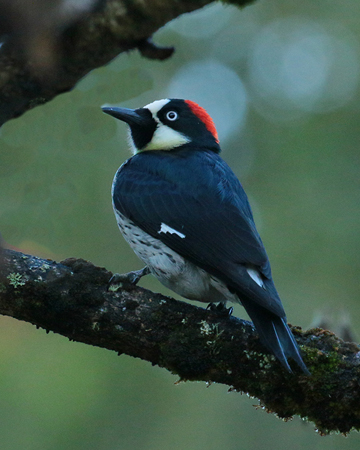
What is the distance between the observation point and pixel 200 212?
3281 millimetres

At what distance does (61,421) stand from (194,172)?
3756 millimetres

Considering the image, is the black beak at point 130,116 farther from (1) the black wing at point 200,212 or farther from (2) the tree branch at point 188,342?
(2) the tree branch at point 188,342

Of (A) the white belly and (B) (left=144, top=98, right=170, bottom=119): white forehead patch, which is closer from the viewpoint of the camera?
(A) the white belly

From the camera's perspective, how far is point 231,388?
2.81 metres

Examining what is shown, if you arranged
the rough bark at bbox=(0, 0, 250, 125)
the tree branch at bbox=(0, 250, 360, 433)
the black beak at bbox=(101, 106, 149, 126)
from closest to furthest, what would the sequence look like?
the rough bark at bbox=(0, 0, 250, 125) → the tree branch at bbox=(0, 250, 360, 433) → the black beak at bbox=(101, 106, 149, 126)

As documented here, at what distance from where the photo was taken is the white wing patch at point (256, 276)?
2893 millimetres

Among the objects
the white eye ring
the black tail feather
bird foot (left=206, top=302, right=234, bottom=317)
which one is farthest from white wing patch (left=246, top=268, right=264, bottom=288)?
the white eye ring

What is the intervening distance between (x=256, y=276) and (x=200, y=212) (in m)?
0.56

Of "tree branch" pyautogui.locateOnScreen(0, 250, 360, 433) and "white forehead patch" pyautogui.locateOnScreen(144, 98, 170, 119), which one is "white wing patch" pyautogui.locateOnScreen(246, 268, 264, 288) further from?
"white forehead patch" pyautogui.locateOnScreen(144, 98, 170, 119)

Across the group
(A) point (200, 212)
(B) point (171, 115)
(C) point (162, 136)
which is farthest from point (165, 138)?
(A) point (200, 212)

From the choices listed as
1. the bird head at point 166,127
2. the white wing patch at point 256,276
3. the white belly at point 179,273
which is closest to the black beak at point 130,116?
the bird head at point 166,127

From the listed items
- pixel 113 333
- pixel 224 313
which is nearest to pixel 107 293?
pixel 113 333

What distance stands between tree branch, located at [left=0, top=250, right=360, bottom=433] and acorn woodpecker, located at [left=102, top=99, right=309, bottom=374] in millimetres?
192

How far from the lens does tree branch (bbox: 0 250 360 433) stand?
2.71 m
